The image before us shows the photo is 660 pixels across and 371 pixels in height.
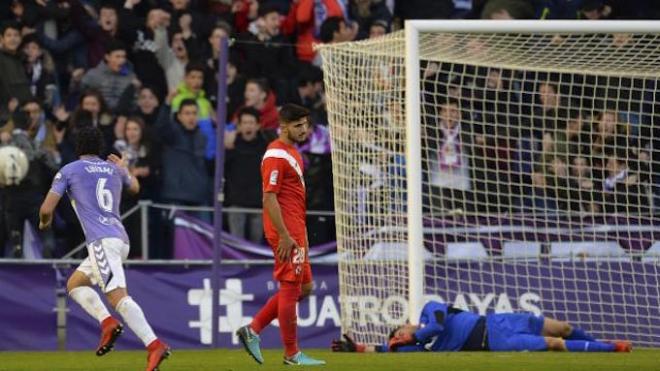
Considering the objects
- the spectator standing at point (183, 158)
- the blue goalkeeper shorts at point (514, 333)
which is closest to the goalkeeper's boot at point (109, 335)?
the blue goalkeeper shorts at point (514, 333)

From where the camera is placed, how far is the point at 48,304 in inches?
670

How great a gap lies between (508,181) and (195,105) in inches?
154

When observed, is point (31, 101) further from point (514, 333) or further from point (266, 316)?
point (514, 333)

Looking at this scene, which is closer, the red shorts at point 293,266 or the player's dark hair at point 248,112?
the red shorts at point 293,266

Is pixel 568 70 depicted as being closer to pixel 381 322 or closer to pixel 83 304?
pixel 381 322

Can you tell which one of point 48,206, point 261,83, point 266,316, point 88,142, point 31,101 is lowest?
point 266,316

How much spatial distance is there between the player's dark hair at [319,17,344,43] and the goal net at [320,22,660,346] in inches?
93.9

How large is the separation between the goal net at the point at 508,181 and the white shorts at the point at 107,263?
15.0 ft

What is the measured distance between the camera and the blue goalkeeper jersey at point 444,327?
1470 cm

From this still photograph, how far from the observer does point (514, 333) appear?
48.9 ft

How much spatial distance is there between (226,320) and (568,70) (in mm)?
4755

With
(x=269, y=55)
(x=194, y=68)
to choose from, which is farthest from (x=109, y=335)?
(x=269, y=55)

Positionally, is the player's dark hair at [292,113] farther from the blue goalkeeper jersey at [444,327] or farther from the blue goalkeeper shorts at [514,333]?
the blue goalkeeper shorts at [514,333]

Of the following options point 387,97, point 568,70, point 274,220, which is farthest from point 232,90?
point 274,220
